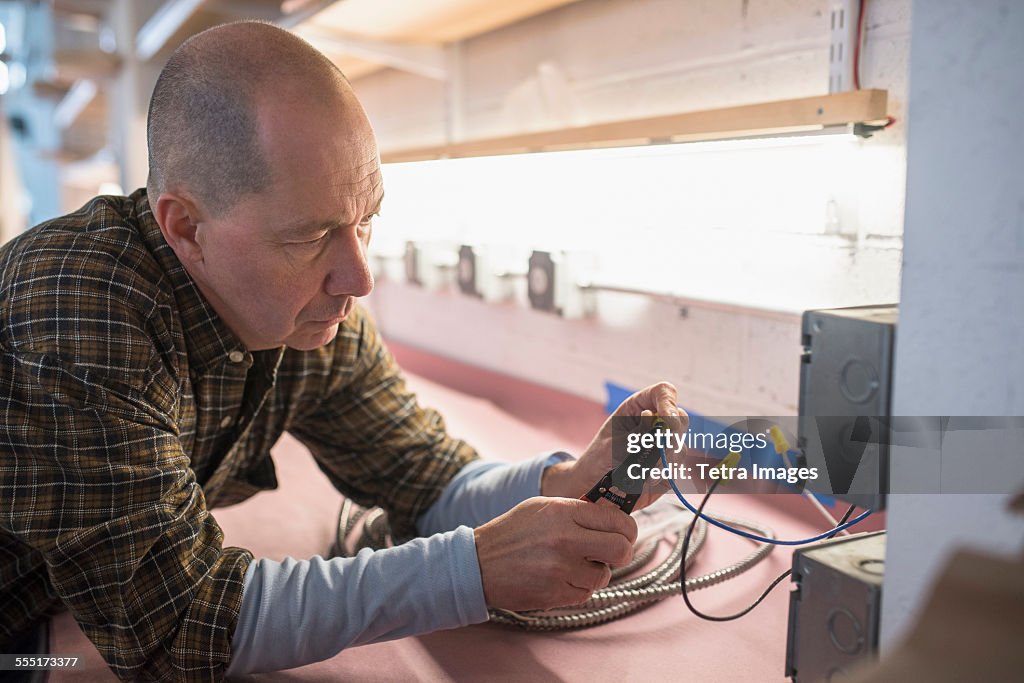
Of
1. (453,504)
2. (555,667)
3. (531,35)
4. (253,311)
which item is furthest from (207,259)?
(531,35)

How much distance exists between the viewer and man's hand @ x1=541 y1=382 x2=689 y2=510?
0.81 m

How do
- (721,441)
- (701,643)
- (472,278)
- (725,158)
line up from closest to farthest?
(721,441) → (701,643) → (725,158) → (472,278)

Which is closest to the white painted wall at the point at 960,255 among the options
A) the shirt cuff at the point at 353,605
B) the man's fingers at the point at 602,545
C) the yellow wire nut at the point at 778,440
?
the yellow wire nut at the point at 778,440

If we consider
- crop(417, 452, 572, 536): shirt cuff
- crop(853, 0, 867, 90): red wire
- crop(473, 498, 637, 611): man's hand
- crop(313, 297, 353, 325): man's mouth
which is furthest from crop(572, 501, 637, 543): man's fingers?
crop(853, 0, 867, 90): red wire

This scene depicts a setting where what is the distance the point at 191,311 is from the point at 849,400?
684 millimetres

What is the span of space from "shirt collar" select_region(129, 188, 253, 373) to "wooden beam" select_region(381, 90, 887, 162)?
49cm

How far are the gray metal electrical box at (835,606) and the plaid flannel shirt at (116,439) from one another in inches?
19.3

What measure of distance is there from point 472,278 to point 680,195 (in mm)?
834

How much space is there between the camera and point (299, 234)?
33.1 inches

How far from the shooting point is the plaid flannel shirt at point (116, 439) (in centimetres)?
74

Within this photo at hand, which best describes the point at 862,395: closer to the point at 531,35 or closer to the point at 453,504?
the point at 453,504

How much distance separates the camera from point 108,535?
73 centimetres

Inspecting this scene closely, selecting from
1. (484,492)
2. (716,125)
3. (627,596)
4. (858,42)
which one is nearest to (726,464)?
(627,596)

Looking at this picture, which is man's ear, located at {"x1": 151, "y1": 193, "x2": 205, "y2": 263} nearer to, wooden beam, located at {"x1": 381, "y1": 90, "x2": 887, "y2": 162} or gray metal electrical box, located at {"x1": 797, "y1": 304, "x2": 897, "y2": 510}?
wooden beam, located at {"x1": 381, "y1": 90, "x2": 887, "y2": 162}
